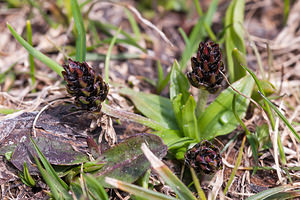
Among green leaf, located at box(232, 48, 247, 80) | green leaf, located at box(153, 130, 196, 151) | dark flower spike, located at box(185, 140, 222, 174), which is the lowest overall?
green leaf, located at box(153, 130, 196, 151)

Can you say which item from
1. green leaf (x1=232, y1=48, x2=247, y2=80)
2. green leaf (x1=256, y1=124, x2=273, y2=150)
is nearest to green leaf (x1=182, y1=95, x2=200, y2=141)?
green leaf (x1=256, y1=124, x2=273, y2=150)

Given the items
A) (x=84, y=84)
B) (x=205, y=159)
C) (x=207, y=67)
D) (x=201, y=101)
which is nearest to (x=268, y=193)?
(x=205, y=159)

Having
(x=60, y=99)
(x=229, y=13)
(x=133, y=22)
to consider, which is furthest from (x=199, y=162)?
(x=133, y=22)

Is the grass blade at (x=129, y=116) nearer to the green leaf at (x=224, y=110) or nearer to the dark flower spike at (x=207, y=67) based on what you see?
the green leaf at (x=224, y=110)

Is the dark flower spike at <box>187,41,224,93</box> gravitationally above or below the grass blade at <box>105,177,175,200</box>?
above

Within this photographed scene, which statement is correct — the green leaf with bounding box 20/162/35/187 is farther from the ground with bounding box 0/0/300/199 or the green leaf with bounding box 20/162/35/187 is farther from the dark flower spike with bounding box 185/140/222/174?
the dark flower spike with bounding box 185/140/222/174

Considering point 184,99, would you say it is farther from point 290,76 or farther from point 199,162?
point 290,76

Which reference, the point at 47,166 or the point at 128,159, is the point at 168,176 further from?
the point at 47,166
